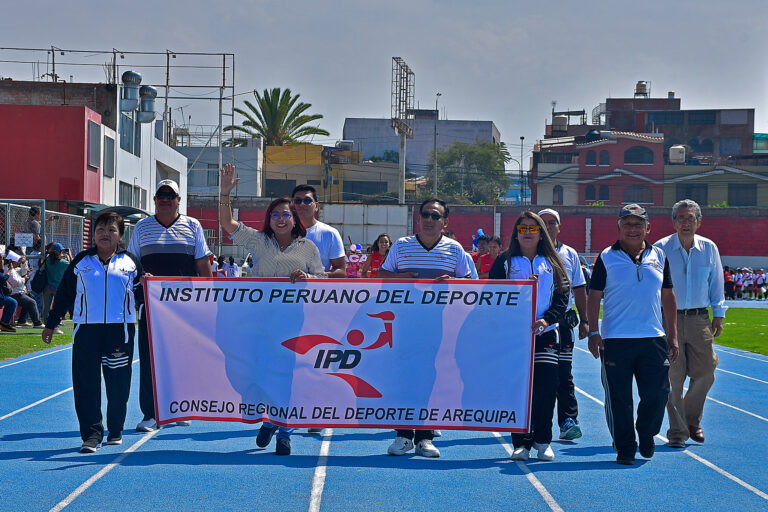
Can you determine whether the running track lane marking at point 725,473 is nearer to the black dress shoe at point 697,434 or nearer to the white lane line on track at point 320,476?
the black dress shoe at point 697,434

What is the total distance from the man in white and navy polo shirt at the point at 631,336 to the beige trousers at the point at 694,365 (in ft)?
2.95

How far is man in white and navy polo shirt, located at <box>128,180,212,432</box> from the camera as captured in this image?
864 cm

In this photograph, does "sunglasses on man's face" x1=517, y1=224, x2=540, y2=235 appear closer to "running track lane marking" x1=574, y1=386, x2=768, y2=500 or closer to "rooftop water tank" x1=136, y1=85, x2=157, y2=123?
"running track lane marking" x1=574, y1=386, x2=768, y2=500

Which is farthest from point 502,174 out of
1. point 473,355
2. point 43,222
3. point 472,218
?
point 473,355

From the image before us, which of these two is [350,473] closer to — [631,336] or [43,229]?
[631,336]

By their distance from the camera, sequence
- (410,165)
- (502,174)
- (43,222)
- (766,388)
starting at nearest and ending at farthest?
(766,388) < (43,222) < (502,174) < (410,165)

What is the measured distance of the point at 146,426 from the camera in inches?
341

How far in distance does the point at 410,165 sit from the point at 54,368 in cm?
8261

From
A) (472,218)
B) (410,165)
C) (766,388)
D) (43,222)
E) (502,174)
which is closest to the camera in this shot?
(766,388)

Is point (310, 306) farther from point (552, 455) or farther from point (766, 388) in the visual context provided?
point (766, 388)

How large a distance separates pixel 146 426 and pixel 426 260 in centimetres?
284

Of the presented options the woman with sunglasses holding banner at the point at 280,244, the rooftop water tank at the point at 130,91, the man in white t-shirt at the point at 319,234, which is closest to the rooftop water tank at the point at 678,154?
the rooftop water tank at the point at 130,91

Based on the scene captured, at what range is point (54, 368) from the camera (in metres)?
13.7

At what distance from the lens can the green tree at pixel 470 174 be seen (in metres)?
88.4
